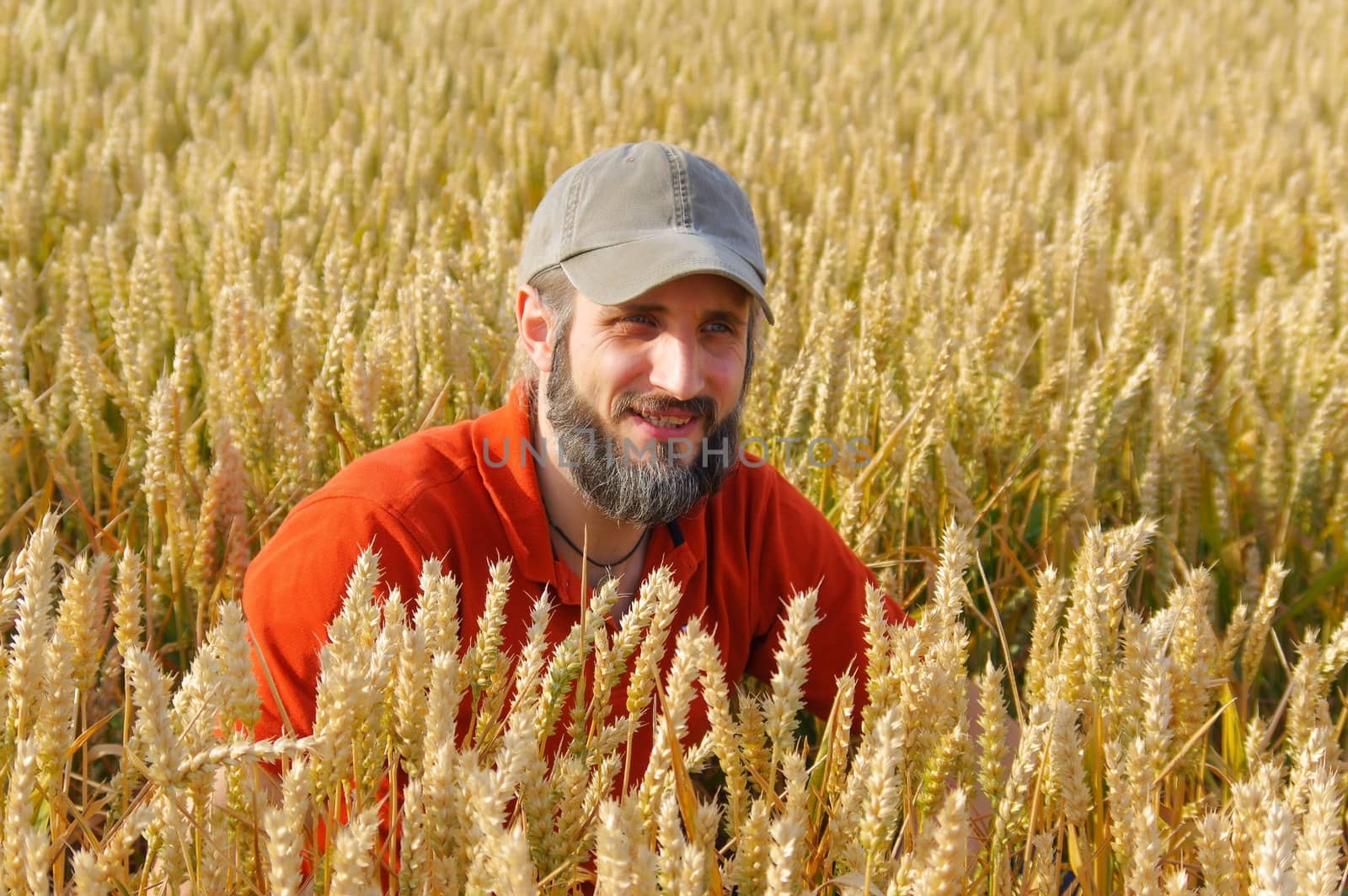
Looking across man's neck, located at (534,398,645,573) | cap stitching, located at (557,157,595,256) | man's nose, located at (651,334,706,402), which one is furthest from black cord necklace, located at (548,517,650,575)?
cap stitching, located at (557,157,595,256)

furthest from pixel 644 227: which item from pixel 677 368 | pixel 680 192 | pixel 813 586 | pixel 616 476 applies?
pixel 813 586

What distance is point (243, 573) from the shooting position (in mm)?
1707

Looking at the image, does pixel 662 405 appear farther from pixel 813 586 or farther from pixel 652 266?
pixel 813 586

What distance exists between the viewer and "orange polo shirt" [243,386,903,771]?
4.84 ft

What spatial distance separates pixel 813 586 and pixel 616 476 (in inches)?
14.3

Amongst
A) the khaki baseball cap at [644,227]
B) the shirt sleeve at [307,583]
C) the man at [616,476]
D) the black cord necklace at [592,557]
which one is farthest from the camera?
the black cord necklace at [592,557]

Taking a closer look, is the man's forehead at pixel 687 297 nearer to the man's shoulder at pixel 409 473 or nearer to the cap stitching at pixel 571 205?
the cap stitching at pixel 571 205

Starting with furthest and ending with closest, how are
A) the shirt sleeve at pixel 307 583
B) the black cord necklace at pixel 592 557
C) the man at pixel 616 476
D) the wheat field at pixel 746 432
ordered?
the black cord necklace at pixel 592 557 → the man at pixel 616 476 → the shirt sleeve at pixel 307 583 → the wheat field at pixel 746 432

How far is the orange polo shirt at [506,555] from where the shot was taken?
1477mm

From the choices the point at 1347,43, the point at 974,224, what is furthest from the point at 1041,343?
the point at 1347,43

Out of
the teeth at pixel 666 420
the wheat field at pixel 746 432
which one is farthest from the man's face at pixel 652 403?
the wheat field at pixel 746 432

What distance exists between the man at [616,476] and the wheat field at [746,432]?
0.14m

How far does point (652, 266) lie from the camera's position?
1654 mm

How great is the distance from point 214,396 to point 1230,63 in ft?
20.0
